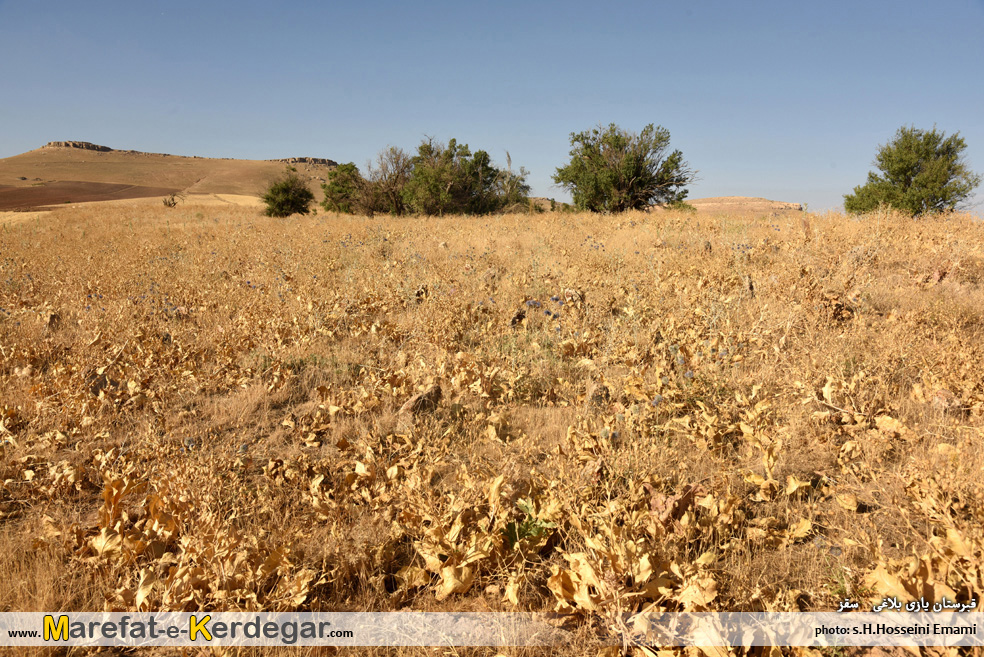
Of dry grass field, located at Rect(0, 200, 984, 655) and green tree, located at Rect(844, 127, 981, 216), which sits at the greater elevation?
green tree, located at Rect(844, 127, 981, 216)

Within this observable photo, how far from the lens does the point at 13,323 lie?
16.0 feet

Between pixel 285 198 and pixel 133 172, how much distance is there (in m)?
86.0

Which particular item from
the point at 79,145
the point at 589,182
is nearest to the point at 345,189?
the point at 589,182

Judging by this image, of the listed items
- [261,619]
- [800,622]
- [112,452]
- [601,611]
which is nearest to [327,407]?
[112,452]

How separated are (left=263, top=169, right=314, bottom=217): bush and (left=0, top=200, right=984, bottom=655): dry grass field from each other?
17.2 m

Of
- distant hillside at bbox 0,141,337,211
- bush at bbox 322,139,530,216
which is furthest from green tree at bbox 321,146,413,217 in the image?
distant hillside at bbox 0,141,337,211

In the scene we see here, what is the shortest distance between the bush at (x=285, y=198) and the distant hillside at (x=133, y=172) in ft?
142

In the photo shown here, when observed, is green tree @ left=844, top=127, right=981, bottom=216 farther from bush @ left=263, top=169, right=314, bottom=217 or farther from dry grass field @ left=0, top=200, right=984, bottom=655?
bush @ left=263, top=169, right=314, bottom=217

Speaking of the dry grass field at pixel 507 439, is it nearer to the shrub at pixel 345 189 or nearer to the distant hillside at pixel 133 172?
the shrub at pixel 345 189

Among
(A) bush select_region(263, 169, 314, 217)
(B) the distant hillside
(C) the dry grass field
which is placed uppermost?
(B) the distant hillside

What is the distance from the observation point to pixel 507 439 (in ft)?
10.2

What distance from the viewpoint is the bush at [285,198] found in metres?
22.5

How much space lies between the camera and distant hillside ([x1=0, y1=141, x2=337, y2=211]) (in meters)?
63.1

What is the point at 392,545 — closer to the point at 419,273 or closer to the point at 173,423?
the point at 173,423
